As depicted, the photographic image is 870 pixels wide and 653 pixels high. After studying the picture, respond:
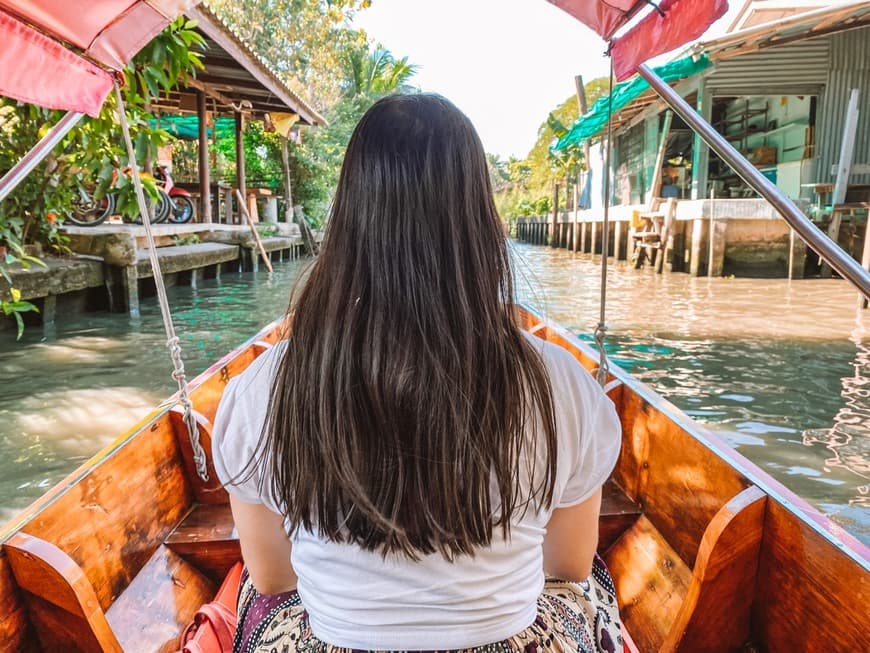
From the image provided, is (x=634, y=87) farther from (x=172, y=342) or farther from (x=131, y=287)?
(x=172, y=342)

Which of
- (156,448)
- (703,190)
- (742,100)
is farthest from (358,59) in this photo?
(156,448)

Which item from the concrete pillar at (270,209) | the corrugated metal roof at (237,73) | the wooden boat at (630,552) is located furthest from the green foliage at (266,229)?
the wooden boat at (630,552)

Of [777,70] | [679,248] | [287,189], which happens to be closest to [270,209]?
[287,189]

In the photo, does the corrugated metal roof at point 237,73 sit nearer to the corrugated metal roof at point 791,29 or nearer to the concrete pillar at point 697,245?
the corrugated metal roof at point 791,29

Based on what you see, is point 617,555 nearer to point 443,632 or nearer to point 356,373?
point 443,632

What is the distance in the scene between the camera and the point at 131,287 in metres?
6.83

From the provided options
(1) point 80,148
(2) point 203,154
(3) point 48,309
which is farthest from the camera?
(2) point 203,154

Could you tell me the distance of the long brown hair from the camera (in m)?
0.85

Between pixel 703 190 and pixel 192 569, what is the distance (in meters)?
11.8

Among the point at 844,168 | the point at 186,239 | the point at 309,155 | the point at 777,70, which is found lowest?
the point at 186,239

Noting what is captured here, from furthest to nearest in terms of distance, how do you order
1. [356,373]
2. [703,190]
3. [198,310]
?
1. [703,190]
2. [198,310]
3. [356,373]

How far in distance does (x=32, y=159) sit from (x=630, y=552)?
200 cm

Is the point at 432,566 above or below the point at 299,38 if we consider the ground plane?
below

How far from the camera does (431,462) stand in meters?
0.86
